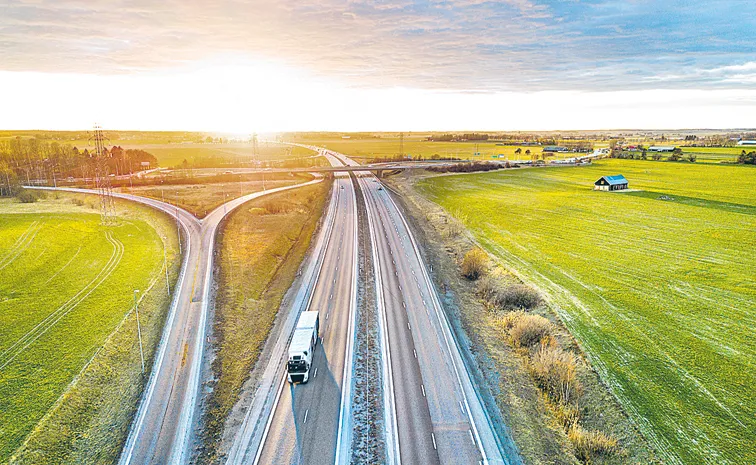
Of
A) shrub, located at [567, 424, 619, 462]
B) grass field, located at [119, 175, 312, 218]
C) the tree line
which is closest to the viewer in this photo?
shrub, located at [567, 424, 619, 462]

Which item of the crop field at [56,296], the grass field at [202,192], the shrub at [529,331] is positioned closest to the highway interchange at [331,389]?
the crop field at [56,296]

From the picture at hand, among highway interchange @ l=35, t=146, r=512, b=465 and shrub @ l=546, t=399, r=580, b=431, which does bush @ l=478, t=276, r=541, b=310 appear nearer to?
highway interchange @ l=35, t=146, r=512, b=465

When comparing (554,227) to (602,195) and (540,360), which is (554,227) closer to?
(602,195)

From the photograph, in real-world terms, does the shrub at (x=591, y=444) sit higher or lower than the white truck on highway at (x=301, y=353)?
lower

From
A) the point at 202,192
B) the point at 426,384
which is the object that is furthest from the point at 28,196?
the point at 426,384

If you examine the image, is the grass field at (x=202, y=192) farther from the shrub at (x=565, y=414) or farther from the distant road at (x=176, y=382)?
the shrub at (x=565, y=414)

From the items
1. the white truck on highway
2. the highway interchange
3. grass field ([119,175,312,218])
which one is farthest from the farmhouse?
the white truck on highway
